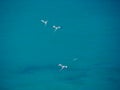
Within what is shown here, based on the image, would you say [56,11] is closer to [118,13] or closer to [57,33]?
[57,33]

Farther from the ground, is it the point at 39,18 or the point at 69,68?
the point at 39,18

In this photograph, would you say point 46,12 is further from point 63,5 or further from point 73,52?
point 73,52

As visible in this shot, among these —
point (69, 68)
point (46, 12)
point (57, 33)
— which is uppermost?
point (46, 12)

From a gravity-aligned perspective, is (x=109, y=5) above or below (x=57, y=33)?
above

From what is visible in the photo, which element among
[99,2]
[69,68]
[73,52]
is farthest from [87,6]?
[69,68]

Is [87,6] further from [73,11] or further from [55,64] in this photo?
[55,64]

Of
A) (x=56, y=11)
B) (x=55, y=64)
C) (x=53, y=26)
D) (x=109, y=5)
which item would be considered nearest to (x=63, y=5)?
(x=56, y=11)

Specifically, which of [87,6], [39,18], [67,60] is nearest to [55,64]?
[67,60]
